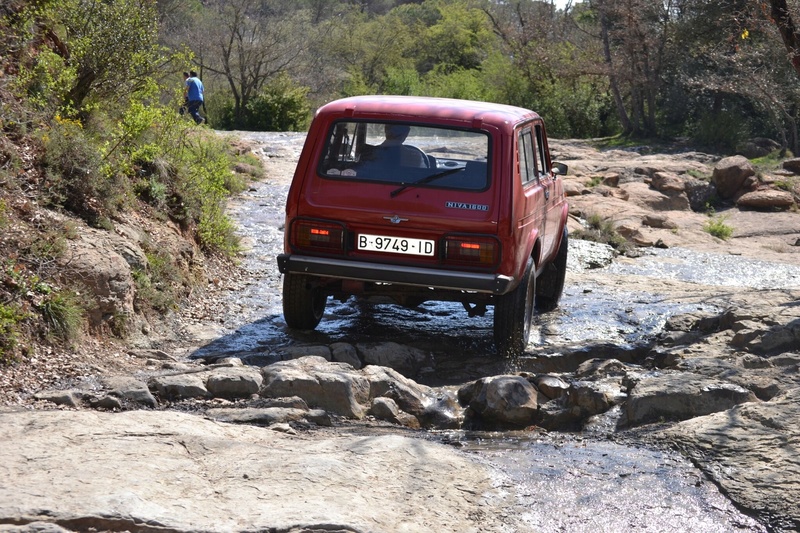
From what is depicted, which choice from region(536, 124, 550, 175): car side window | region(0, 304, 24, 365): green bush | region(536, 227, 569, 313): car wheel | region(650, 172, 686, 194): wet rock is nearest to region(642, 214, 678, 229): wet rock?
region(650, 172, 686, 194): wet rock

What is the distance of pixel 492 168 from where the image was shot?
678 cm

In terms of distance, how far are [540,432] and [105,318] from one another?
3.13 m

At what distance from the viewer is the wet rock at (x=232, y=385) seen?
5.72 m

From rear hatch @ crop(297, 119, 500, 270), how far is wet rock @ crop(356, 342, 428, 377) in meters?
0.71

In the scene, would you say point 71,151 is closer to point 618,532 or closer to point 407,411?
point 407,411

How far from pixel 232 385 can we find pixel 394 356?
165cm

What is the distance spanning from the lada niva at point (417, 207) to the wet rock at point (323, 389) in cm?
101

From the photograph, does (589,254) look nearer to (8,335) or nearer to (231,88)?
(8,335)

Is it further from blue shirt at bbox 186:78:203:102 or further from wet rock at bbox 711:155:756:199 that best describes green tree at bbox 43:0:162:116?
wet rock at bbox 711:155:756:199

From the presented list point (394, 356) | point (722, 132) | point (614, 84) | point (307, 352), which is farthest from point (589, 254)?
point (614, 84)

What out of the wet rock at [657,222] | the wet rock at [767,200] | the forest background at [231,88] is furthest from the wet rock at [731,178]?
the wet rock at [657,222]

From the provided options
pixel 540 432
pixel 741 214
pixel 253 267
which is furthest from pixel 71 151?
pixel 741 214

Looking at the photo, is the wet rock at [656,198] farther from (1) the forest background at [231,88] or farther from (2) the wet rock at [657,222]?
(1) the forest background at [231,88]

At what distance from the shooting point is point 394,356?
709 centimetres
